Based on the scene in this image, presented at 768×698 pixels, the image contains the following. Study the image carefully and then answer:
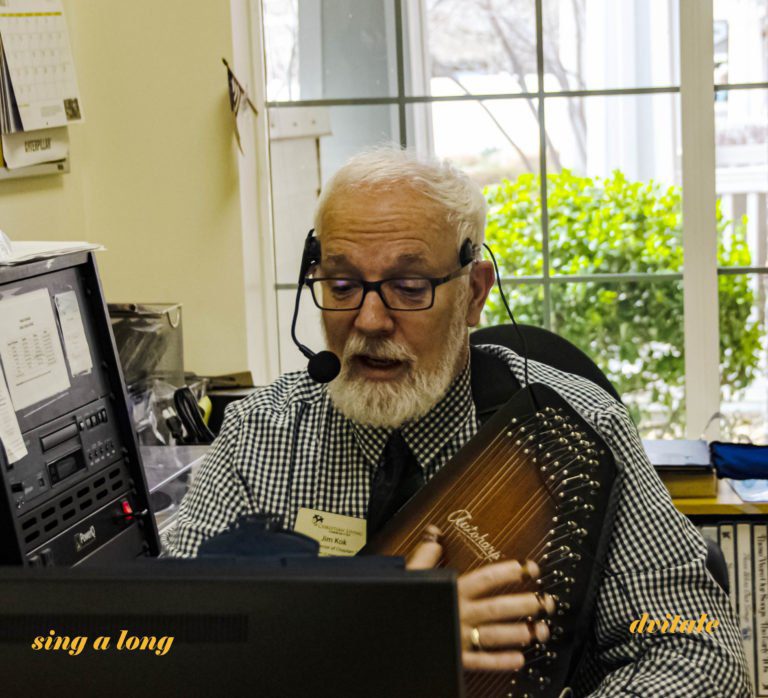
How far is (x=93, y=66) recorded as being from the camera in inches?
109

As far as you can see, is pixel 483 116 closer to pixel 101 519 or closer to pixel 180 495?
pixel 180 495


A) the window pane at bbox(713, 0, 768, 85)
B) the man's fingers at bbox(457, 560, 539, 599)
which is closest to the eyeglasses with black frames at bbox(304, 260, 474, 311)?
the man's fingers at bbox(457, 560, 539, 599)

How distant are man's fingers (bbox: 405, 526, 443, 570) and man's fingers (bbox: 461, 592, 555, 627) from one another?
4.0 inches

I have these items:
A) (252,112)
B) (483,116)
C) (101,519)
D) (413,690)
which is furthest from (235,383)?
(413,690)

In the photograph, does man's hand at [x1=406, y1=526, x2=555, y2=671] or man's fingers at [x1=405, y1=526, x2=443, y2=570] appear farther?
man's fingers at [x1=405, y1=526, x2=443, y2=570]

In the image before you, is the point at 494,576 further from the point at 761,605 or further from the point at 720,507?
the point at 761,605

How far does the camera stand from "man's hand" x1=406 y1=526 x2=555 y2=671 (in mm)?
953

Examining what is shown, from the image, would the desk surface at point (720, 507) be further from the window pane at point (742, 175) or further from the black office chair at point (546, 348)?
the window pane at point (742, 175)

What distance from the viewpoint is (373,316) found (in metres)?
1.45

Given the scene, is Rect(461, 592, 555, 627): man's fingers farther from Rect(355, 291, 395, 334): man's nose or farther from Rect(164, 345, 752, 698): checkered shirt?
Rect(355, 291, 395, 334): man's nose

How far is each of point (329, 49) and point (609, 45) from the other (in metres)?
0.75

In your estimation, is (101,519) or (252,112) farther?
(252,112)

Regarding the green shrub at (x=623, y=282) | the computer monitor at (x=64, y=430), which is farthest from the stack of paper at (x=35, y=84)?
the green shrub at (x=623, y=282)

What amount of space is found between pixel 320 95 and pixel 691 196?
3.37 ft
